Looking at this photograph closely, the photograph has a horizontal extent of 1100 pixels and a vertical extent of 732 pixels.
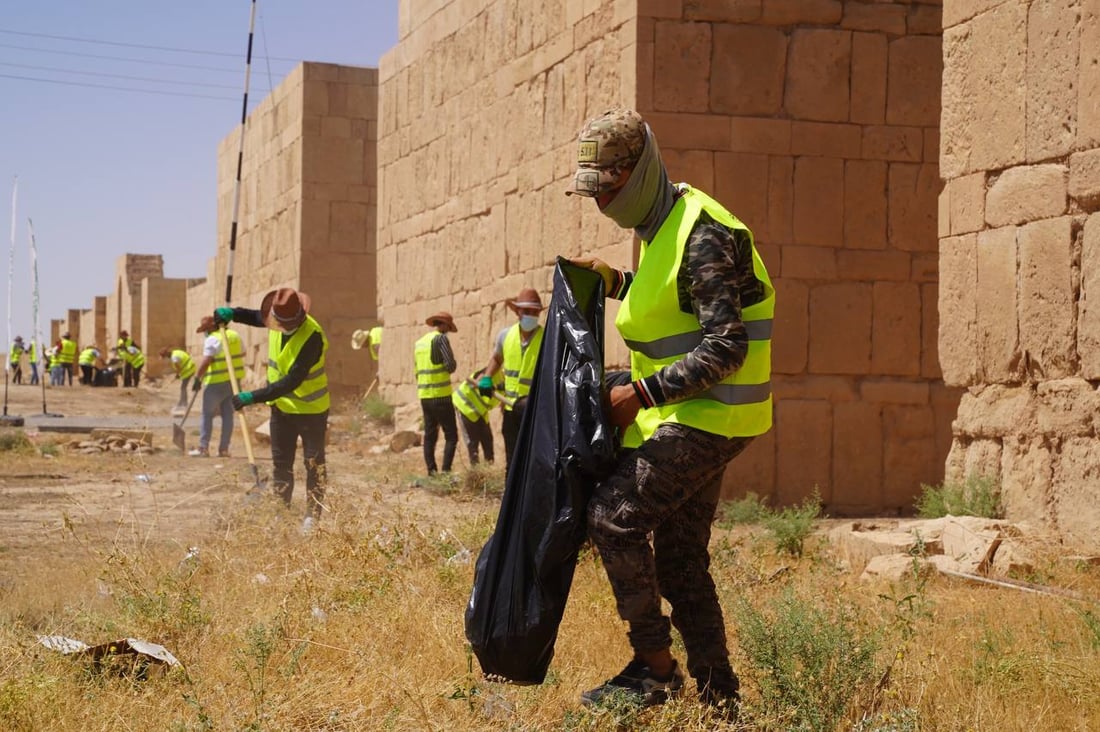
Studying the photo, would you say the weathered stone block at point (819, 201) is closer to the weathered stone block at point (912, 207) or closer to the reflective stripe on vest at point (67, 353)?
the weathered stone block at point (912, 207)

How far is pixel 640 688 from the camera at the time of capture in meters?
4.25

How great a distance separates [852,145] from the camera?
1111 cm

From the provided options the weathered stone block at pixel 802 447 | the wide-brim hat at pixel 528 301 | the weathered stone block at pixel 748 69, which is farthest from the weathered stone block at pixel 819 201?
the wide-brim hat at pixel 528 301

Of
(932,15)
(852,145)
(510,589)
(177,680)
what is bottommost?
(177,680)

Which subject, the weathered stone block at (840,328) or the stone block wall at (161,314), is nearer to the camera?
the weathered stone block at (840,328)

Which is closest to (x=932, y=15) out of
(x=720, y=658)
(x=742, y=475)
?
(x=742, y=475)

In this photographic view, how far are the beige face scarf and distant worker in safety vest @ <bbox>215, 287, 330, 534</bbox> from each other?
528 centimetres

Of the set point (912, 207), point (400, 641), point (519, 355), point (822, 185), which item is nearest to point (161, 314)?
point (519, 355)

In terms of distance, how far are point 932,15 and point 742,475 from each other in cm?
398

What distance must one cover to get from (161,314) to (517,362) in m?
26.8

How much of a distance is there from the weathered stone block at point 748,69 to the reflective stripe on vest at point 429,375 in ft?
13.0

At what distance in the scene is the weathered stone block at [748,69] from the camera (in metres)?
10.9

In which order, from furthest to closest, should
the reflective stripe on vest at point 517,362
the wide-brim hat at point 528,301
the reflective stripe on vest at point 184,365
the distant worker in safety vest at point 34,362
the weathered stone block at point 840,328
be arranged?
1. the distant worker in safety vest at point 34,362
2. the reflective stripe on vest at point 184,365
3. the wide-brim hat at point 528,301
4. the reflective stripe on vest at point 517,362
5. the weathered stone block at point 840,328

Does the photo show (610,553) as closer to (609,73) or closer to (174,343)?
(609,73)
